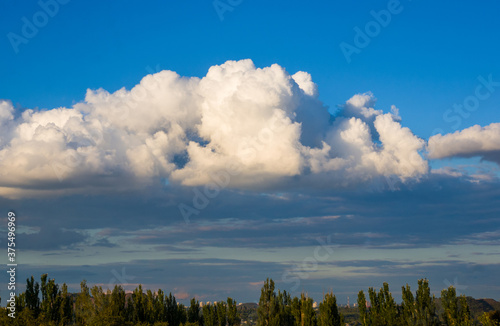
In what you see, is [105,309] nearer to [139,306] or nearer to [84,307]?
[84,307]

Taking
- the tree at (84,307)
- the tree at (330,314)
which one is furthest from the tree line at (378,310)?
the tree at (84,307)

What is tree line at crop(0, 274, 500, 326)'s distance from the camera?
→ 9150cm

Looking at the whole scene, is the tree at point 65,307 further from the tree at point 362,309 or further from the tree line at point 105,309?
the tree at point 362,309

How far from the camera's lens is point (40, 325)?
77.7m

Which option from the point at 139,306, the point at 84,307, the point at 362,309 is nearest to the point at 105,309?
the point at 84,307

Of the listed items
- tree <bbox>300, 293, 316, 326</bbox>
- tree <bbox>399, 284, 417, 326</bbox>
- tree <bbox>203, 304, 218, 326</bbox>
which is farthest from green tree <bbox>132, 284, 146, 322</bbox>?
tree <bbox>399, 284, 417, 326</bbox>

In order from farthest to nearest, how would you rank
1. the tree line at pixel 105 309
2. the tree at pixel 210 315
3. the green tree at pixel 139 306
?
the tree at pixel 210 315, the green tree at pixel 139 306, the tree line at pixel 105 309

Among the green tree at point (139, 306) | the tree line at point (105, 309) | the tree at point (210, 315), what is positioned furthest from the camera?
the tree at point (210, 315)

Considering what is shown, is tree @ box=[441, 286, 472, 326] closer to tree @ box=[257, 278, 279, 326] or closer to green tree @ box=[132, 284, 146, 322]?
tree @ box=[257, 278, 279, 326]

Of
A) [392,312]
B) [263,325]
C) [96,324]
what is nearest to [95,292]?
[96,324]

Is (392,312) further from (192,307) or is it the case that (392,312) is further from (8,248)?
(8,248)

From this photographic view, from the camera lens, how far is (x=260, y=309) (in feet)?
347

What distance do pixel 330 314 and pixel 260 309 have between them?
59.6ft

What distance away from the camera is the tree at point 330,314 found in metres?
92.1
